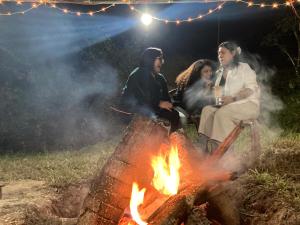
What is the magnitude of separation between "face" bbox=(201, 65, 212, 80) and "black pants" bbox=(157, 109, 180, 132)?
767mm

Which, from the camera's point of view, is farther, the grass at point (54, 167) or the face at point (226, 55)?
the grass at point (54, 167)

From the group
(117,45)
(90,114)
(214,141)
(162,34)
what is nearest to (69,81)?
(90,114)

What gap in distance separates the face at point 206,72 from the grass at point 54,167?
2685 mm

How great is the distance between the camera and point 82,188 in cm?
653

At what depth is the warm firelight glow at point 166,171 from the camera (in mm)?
4382

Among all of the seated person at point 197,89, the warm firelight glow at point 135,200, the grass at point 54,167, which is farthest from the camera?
the grass at point 54,167

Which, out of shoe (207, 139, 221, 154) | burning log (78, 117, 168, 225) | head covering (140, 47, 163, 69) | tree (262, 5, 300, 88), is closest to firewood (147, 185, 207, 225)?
burning log (78, 117, 168, 225)

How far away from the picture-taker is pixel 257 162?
569cm

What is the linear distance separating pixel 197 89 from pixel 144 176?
91.0 inches

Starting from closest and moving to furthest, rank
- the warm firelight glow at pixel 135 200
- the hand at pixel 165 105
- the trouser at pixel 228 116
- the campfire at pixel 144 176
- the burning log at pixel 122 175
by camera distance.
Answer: the warm firelight glow at pixel 135 200, the campfire at pixel 144 176, the burning log at pixel 122 175, the trouser at pixel 228 116, the hand at pixel 165 105

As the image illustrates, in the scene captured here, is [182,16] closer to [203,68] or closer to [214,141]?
[203,68]

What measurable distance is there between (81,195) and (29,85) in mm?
6496

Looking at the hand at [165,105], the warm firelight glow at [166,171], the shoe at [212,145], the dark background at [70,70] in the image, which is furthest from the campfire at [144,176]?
the dark background at [70,70]

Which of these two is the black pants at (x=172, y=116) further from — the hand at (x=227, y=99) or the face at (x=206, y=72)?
the hand at (x=227, y=99)
